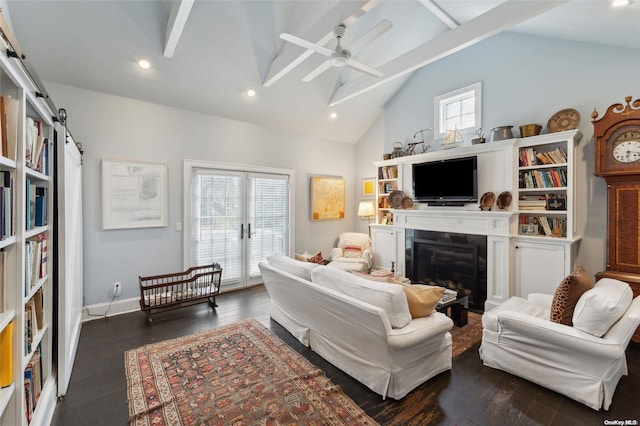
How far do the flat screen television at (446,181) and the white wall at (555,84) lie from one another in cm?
62

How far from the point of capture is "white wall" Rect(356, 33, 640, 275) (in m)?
3.37

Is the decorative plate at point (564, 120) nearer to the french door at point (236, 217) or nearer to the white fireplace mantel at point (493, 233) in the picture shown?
the white fireplace mantel at point (493, 233)

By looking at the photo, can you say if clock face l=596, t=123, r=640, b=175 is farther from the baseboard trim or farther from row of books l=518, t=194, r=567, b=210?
the baseboard trim

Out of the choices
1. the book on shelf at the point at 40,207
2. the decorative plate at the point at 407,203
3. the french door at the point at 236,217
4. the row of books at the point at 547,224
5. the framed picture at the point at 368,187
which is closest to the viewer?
the book on shelf at the point at 40,207

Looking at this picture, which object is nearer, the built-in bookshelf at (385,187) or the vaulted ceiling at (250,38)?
the vaulted ceiling at (250,38)

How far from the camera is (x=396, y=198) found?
5188 mm

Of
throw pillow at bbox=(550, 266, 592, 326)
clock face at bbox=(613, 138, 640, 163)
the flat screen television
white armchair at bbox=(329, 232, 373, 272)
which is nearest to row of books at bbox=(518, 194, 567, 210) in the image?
the flat screen television

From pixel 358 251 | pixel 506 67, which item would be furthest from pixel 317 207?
pixel 506 67

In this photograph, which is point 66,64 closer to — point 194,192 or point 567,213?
point 194,192

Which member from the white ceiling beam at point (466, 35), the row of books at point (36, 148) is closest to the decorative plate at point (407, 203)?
the white ceiling beam at point (466, 35)

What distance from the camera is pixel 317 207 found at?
586 centimetres

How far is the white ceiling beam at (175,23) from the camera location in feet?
8.72

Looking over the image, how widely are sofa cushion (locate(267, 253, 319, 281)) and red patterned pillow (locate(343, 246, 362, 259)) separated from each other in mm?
2600

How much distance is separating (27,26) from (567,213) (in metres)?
6.21
